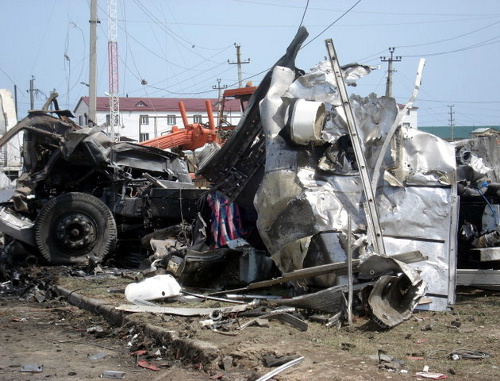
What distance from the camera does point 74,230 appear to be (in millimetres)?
A: 10672

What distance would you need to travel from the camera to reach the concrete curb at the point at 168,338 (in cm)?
500

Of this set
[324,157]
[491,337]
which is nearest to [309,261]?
[324,157]

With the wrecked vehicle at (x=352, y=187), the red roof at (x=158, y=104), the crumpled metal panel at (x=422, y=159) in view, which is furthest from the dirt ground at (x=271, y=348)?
the red roof at (x=158, y=104)

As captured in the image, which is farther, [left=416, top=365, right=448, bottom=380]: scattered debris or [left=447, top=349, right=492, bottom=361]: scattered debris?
[left=447, top=349, right=492, bottom=361]: scattered debris

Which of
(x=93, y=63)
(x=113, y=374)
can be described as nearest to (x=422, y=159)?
(x=113, y=374)

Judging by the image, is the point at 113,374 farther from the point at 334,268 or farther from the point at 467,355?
the point at 467,355

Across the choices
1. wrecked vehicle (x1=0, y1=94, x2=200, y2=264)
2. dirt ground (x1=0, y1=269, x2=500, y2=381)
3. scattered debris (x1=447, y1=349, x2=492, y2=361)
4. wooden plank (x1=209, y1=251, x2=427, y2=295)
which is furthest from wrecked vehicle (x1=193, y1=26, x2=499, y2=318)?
wrecked vehicle (x1=0, y1=94, x2=200, y2=264)

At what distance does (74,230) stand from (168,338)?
5.48 meters

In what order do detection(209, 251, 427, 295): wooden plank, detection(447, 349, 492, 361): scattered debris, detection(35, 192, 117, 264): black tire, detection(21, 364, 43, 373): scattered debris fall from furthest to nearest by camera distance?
1. detection(35, 192, 117, 264): black tire
2. detection(209, 251, 427, 295): wooden plank
3. detection(21, 364, 43, 373): scattered debris
4. detection(447, 349, 492, 361): scattered debris

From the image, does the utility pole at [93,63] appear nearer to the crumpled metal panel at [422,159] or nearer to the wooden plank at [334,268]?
the crumpled metal panel at [422,159]

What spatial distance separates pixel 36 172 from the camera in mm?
11312

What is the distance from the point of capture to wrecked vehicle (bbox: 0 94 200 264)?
35.3 ft

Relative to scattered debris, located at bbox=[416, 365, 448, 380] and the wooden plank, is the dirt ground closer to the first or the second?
scattered debris, located at bbox=[416, 365, 448, 380]

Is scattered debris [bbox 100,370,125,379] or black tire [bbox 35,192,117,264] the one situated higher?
→ black tire [bbox 35,192,117,264]
